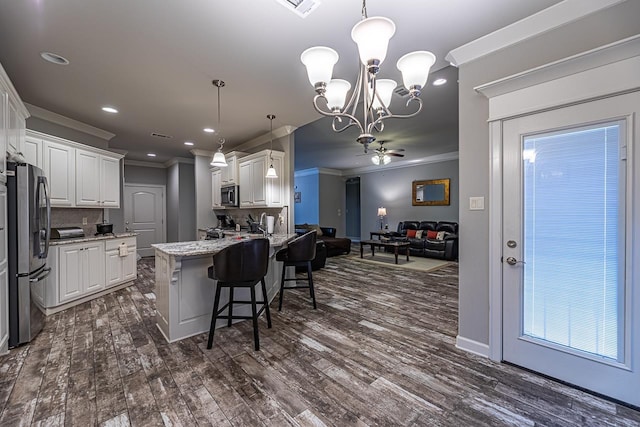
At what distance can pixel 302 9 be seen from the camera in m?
1.91

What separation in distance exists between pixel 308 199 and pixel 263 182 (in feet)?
19.1

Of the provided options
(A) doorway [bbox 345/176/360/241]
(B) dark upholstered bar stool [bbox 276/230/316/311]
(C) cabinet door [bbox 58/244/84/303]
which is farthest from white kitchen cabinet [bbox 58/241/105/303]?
(A) doorway [bbox 345/176/360/241]

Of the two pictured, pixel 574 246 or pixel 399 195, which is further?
pixel 399 195

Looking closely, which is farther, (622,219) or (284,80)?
(284,80)

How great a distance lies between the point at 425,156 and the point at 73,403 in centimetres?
831

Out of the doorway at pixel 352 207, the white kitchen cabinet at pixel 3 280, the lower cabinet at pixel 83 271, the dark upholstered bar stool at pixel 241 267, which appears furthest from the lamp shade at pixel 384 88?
the doorway at pixel 352 207

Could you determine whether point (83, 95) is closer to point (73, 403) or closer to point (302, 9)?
point (302, 9)

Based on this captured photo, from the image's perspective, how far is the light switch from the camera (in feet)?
7.64

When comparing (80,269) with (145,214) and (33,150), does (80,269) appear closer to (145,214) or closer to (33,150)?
(33,150)

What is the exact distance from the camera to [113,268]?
13.6ft

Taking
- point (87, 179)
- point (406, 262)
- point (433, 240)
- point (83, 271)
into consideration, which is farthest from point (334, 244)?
point (87, 179)

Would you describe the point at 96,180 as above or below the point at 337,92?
below

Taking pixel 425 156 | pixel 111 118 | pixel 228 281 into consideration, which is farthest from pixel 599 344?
pixel 425 156

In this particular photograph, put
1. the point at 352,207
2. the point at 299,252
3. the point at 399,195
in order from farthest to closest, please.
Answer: the point at 352,207
the point at 399,195
the point at 299,252
